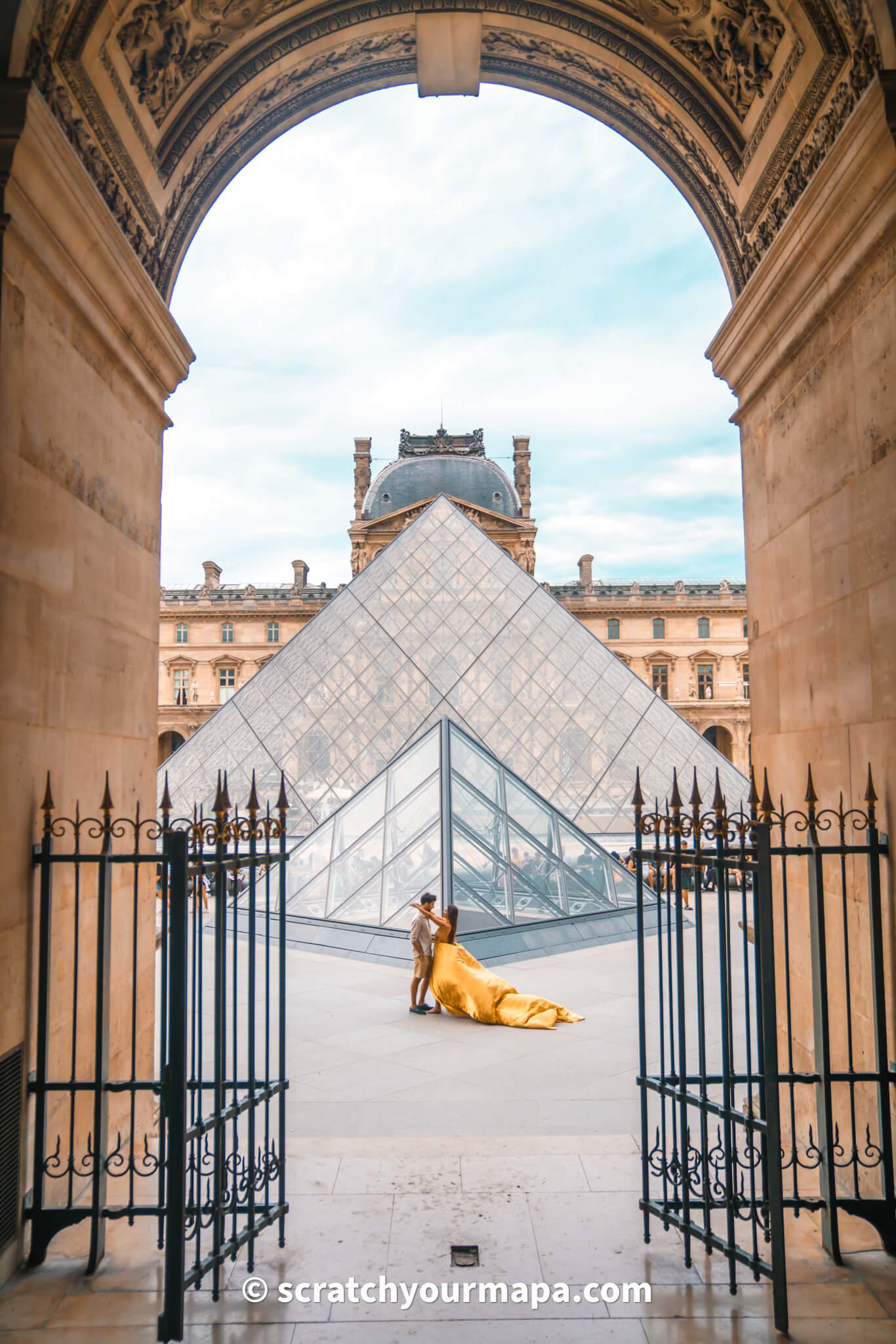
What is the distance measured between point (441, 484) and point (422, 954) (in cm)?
5059

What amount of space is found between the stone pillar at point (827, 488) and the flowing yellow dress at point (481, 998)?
2666 mm

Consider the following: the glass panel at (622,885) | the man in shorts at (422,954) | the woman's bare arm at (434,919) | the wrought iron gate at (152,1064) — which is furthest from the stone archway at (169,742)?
the wrought iron gate at (152,1064)

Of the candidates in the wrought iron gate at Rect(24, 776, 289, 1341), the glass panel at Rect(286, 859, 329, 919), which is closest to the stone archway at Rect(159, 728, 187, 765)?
the glass panel at Rect(286, 859, 329, 919)

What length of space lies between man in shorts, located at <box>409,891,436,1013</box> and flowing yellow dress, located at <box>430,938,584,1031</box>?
6cm

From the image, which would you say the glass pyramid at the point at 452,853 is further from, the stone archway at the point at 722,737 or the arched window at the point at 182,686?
the arched window at the point at 182,686

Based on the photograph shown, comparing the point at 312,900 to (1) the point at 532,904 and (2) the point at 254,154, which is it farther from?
(2) the point at 254,154

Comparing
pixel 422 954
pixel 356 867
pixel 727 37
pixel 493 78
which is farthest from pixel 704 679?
pixel 727 37

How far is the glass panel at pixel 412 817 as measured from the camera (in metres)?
10.9

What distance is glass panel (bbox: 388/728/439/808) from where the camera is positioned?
38.7 feet

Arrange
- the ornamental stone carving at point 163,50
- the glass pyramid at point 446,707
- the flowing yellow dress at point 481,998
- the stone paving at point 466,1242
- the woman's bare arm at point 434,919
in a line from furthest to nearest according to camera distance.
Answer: the glass pyramid at point 446,707
the woman's bare arm at point 434,919
the flowing yellow dress at point 481,998
the ornamental stone carving at point 163,50
the stone paving at point 466,1242

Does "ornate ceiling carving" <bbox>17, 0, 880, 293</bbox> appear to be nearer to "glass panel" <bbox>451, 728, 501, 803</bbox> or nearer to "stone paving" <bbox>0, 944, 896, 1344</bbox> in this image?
"stone paving" <bbox>0, 944, 896, 1344</bbox>

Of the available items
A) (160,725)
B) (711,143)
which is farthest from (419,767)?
(160,725)

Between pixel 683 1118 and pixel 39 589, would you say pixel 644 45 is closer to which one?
pixel 39 589

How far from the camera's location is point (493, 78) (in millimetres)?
5566
